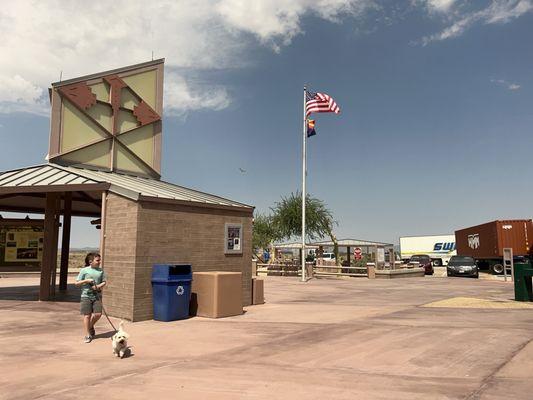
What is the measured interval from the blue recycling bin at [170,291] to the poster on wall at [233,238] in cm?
251

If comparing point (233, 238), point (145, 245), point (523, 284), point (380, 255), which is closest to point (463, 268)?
point (380, 255)

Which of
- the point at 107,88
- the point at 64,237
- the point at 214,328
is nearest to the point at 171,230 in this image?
the point at 214,328

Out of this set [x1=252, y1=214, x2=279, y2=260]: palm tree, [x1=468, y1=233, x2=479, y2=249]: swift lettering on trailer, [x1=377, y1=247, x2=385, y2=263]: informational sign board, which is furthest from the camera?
[x1=252, y1=214, x2=279, y2=260]: palm tree

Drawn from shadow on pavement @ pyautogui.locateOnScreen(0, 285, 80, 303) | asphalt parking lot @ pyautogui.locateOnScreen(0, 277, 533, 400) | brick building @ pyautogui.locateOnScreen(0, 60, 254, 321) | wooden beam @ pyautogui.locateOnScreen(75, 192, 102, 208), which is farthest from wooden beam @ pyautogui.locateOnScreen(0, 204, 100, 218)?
asphalt parking lot @ pyautogui.locateOnScreen(0, 277, 533, 400)

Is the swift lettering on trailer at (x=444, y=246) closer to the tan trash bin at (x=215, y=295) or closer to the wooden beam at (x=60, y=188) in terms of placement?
the tan trash bin at (x=215, y=295)

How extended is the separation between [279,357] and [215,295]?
4.62m

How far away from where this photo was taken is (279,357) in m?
7.39

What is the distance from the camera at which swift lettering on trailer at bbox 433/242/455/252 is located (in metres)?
58.2

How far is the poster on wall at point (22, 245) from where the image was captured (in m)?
22.3

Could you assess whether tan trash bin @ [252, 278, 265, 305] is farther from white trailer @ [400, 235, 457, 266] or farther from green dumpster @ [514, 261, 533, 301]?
white trailer @ [400, 235, 457, 266]

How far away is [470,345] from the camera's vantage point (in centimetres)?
818

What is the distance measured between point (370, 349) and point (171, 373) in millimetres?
3468

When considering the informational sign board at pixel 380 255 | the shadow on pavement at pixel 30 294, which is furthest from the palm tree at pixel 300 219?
the shadow on pavement at pixel 30 294

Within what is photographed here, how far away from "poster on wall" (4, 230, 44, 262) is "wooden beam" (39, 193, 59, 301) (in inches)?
360
